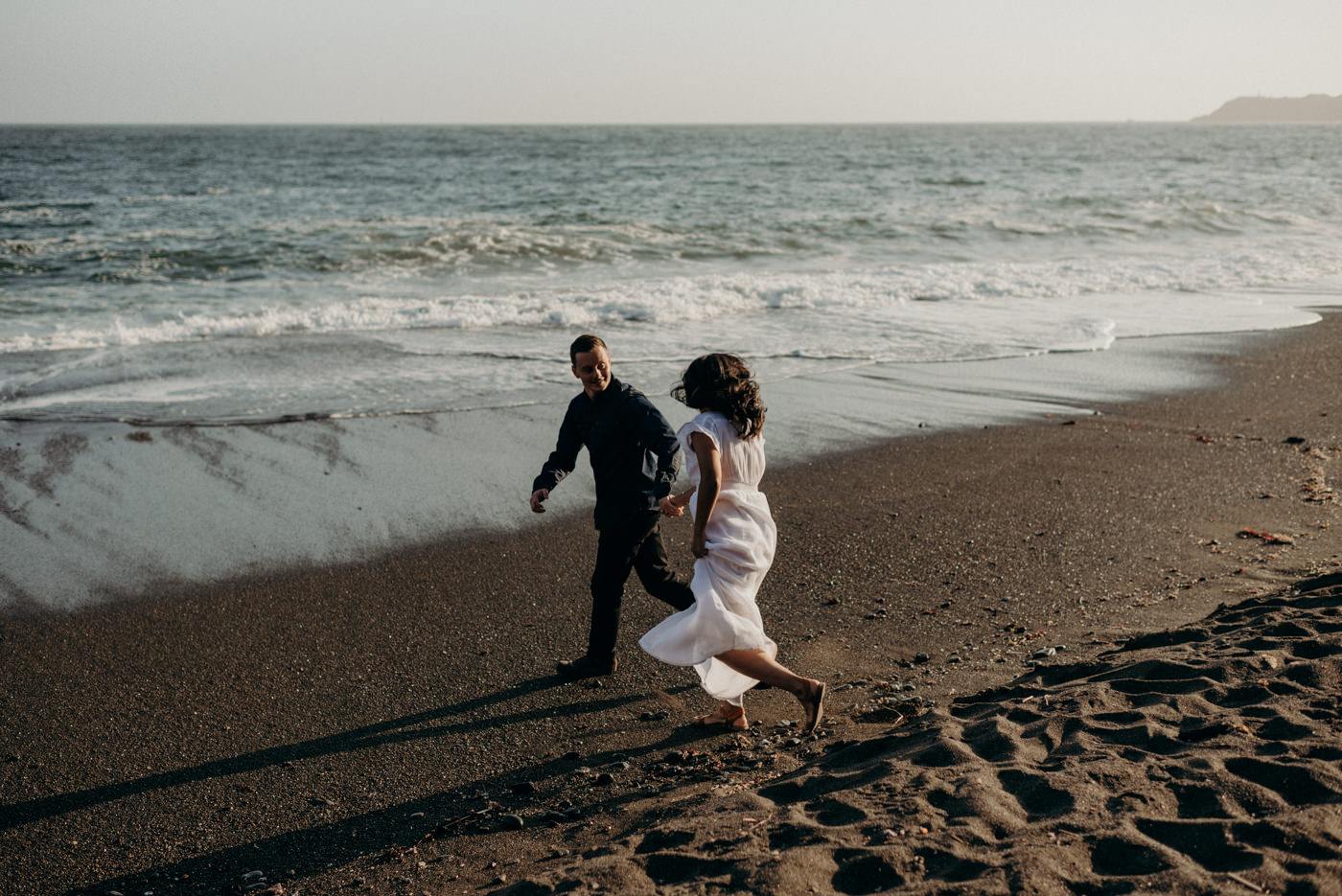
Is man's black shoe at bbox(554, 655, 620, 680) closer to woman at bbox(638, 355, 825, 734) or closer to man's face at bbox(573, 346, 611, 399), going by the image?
woman at bbox(638, 355, 825, 734)

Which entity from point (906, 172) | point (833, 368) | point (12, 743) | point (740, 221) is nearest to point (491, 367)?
point (833, 368)

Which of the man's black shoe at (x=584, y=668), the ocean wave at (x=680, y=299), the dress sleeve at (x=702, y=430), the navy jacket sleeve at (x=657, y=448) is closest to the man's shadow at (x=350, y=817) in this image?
the man's black shoe at (x=584, y=668)

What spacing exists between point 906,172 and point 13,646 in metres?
41.5

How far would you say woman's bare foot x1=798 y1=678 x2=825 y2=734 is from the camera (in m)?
3.83

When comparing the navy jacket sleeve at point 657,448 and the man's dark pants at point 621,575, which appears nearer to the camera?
the navy jacket sleeve at point 657,448

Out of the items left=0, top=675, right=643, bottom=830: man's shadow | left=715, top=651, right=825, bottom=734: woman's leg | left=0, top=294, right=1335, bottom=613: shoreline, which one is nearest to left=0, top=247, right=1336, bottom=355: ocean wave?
left=0, top=294, right=1335, bottom=613: shoreline

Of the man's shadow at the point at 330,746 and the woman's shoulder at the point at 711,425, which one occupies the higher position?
the woman's shoulder at the point at 711,425

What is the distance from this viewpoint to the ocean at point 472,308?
22.7ft

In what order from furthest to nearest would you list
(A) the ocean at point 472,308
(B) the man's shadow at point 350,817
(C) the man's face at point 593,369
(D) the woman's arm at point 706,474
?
(A) the ocean at point 472,308 < (C) the man's face at point 593,369 < (D) the woman's arm at point 706,474 < (B) the man's shadow at point 350,817

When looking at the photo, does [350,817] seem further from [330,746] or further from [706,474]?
[706,474]

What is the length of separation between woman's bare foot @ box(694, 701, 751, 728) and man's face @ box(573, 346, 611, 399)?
1.53m

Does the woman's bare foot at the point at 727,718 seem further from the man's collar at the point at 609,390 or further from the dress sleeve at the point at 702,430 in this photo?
the man's collar at the point at 609,390

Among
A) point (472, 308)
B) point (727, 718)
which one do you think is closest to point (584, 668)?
point (727, 718)

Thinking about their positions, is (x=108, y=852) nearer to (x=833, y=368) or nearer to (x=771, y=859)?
(x=771, y=859)
